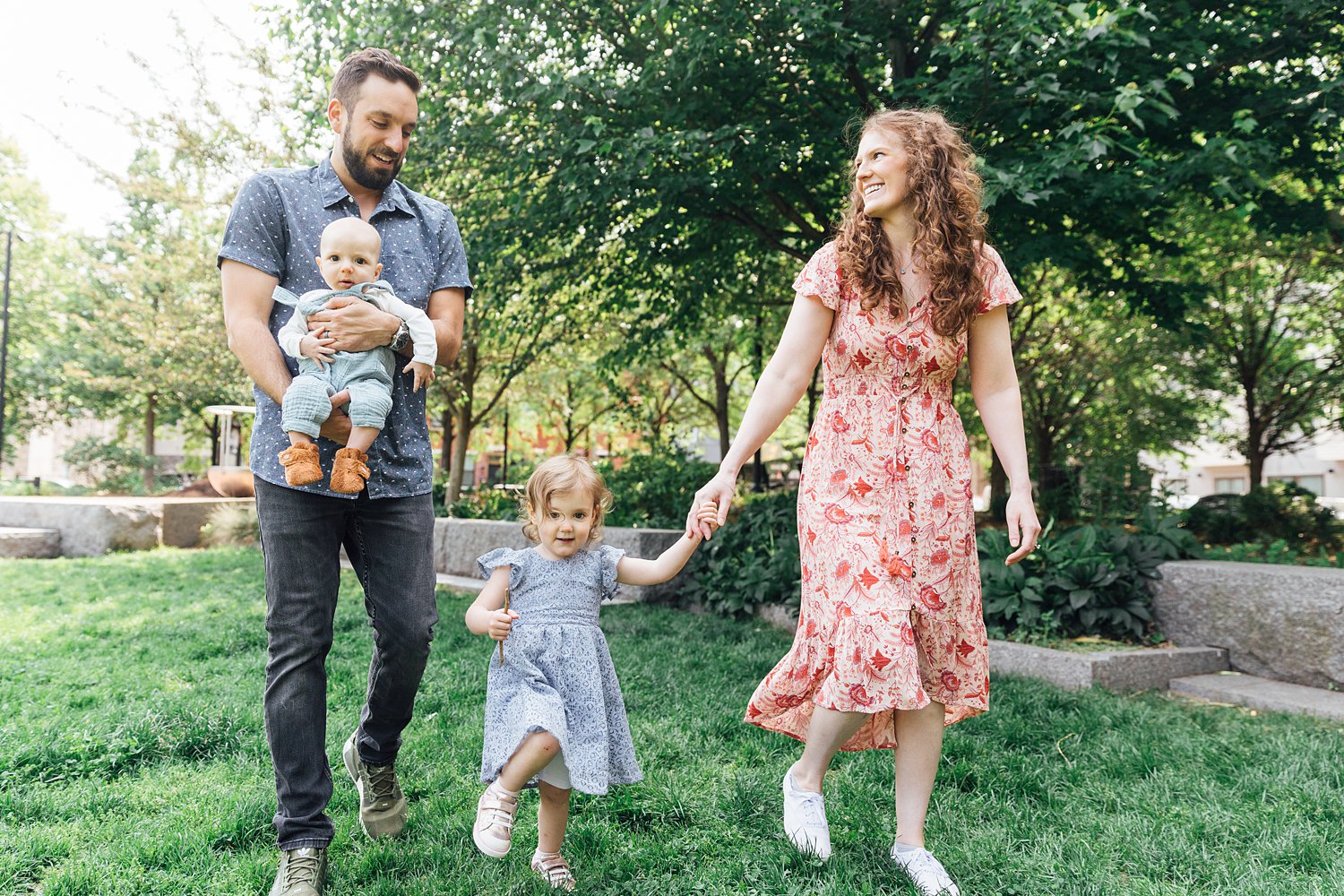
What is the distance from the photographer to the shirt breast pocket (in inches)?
105

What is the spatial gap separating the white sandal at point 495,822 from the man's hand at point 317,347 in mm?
1252

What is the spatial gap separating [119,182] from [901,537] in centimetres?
1676

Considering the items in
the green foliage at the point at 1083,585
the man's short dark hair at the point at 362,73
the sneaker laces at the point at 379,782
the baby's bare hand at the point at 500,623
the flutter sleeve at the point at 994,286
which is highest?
the man's short dark hair at the point at 362,73

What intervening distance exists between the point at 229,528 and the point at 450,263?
1124 centimetres

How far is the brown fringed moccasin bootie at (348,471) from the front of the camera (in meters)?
2.33

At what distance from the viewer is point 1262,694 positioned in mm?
4766

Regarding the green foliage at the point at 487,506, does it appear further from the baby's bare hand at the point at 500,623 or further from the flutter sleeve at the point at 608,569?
the baby's bare hand at the point at 500,623

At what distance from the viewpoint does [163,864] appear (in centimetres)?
268

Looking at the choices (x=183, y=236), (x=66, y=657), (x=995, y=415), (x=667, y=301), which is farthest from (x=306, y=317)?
(x=183, y=236)

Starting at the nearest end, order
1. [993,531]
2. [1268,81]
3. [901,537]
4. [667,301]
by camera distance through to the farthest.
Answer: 1. [901,537]
2. [993,531]
3. [1268,81]
4. [667,301]

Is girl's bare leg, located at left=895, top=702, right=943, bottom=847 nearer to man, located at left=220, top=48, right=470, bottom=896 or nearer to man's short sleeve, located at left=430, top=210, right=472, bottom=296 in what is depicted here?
man, located at left=220, top=48, right=470, bottom=896

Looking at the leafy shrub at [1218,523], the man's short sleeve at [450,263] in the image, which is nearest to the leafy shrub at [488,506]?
the man's short sleeve at [450,263]

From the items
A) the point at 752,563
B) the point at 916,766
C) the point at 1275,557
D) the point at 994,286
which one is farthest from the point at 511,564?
the point at 1275,557

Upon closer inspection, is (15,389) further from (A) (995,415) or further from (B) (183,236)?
(A) (995,415)
